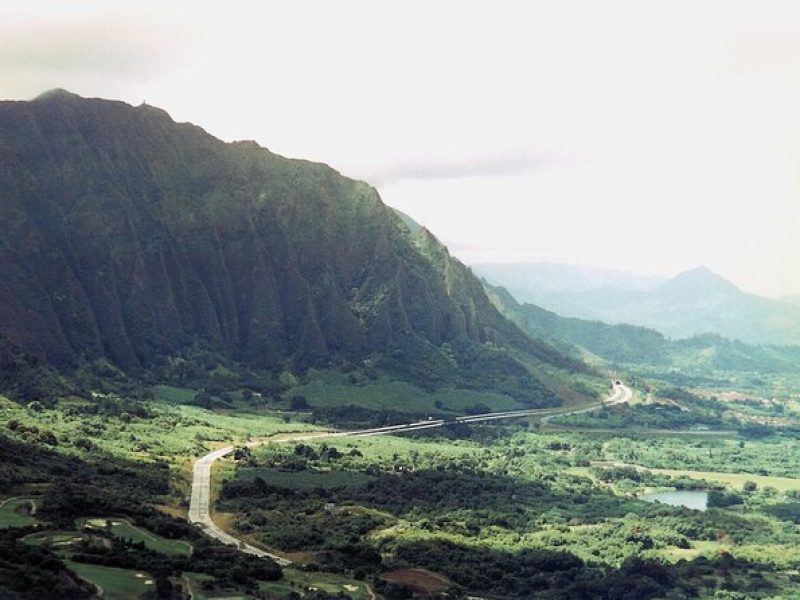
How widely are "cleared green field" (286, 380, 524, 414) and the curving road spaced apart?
4213 mm

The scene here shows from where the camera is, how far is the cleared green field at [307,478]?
103 m

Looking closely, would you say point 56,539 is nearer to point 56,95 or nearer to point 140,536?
point 140,536

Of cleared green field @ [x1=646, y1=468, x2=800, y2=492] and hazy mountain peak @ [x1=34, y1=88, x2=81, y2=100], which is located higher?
hazy mountain peak @ [x1=34, y1=88, x2=81, y2=100]

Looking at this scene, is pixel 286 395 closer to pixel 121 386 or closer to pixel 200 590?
pixel 121 386

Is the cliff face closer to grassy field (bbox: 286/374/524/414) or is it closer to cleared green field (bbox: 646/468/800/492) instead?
grassy field (bbox: 286/374/524/414)

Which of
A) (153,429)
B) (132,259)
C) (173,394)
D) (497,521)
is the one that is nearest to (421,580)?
(497,521)

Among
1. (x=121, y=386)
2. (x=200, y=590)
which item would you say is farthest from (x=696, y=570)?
(x=121, y=386)

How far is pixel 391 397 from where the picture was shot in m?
173

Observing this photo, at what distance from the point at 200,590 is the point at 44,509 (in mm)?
17937

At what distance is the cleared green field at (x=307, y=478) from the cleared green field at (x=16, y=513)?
3313 centimetres

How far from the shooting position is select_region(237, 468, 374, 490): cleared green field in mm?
102625

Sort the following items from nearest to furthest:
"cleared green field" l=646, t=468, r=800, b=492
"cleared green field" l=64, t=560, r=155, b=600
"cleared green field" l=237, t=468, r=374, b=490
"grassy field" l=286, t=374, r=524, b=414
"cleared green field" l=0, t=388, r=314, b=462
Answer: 1. "cleared green field" l=64, t=560, r=155, b=600
2. "cleared green field" l=237, t=468, r=374, b=490
3. "cleared green field" l=0, t=388, r=314, b=462
4. "cleared green field" l=646, t=468, r=800, b=492
5. "grassy field" l=286, t=374, r=524, b=414

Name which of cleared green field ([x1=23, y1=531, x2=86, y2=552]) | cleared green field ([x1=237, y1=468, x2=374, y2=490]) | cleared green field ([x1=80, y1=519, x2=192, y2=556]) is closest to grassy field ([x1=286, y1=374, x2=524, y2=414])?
cleared green field ([x1=237, y1=468, x2=374, y2=490])

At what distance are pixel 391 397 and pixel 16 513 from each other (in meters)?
109
